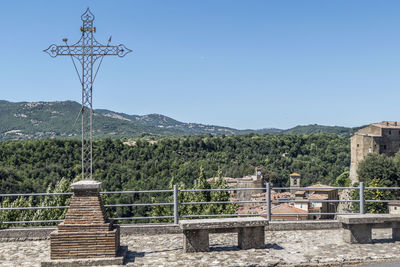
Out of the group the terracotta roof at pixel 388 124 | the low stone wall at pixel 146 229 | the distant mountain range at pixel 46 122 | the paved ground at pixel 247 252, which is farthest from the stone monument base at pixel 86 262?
the distant mountain range at pixel 46 122

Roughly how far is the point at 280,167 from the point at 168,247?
78451 mm

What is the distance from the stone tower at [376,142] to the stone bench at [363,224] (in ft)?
168

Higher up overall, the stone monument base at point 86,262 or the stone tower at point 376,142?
the stone tower at point 376,142

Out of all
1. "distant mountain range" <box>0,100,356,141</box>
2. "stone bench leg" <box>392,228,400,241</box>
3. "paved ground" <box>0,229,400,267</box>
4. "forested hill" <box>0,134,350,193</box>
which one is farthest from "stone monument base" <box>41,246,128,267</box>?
"distant mountain range" <box>0,100,356,141</box>

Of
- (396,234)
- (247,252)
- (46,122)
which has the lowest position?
(247,252)

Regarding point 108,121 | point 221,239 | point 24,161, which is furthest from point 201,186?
point 108,121

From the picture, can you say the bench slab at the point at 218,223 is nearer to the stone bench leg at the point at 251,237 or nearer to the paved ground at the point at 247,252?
the stone bench leg at the point at 251,237

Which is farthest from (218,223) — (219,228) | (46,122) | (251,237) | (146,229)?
(46,122)

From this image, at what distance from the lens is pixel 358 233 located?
6.94 meters

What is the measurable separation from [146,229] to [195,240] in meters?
1.79

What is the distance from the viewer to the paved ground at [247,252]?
5.91m

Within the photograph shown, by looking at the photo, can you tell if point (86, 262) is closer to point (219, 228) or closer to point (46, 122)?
point (219, 228)

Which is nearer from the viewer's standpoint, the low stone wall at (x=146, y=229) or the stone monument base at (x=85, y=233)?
the stone monument base at (x=85, y=233)

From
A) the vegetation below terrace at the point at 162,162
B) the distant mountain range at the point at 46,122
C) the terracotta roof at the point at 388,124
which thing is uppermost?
the distant mountain range at the point at 46,122
